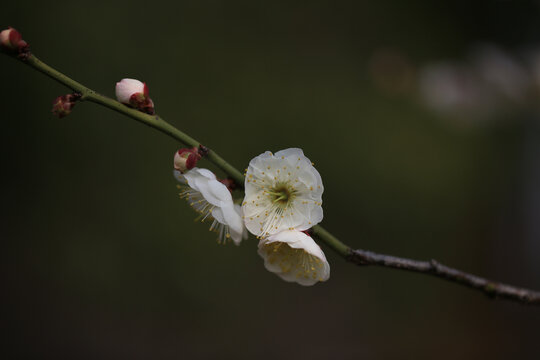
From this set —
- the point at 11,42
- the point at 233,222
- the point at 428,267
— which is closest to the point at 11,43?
the point at 11,42

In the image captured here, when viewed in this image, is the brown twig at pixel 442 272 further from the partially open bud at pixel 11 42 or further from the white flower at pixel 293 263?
the partially open bud at pixel 11 42

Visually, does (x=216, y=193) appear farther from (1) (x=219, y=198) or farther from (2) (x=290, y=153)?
(2) (x=290, y=153)

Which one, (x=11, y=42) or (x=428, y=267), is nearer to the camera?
(x=11, y=42)

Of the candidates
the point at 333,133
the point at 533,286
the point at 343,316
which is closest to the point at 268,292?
the point at 343,316

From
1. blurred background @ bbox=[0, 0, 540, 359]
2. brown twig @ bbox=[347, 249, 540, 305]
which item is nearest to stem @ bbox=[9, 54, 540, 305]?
brown twig @ bbox=[347, 249, 540, 305]

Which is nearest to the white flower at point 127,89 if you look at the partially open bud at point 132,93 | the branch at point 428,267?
the partially open bud at point 132,93

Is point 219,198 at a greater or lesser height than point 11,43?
lesser
